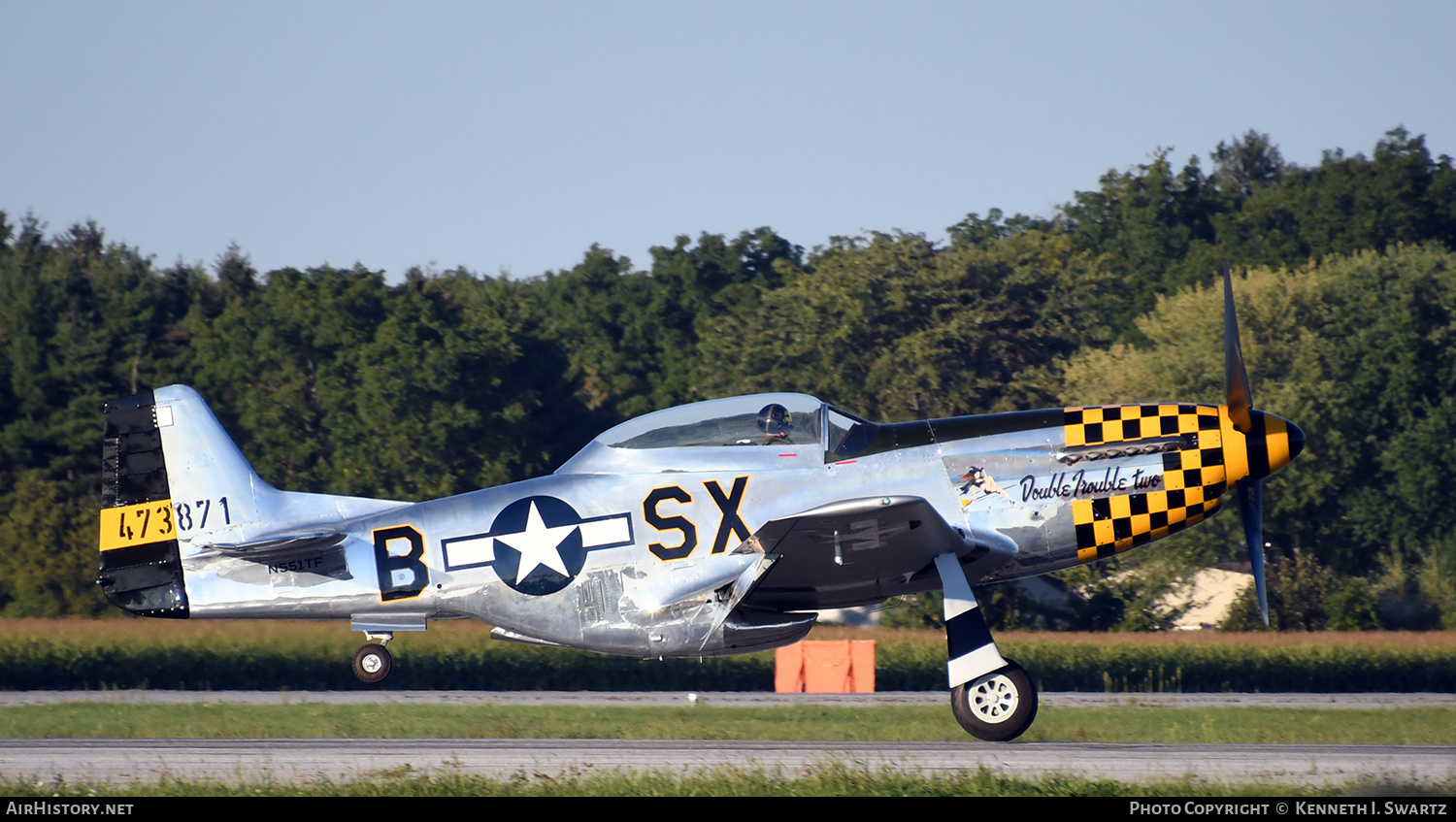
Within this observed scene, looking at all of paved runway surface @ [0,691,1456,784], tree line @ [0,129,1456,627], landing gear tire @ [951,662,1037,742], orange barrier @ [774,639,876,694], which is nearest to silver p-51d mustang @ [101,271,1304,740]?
landing gear tire @ [951,662,1037,742]

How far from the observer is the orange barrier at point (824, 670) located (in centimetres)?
2134

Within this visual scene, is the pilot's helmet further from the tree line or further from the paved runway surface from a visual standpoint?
the tree line

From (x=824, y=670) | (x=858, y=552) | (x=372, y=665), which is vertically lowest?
(x=824, y=670)

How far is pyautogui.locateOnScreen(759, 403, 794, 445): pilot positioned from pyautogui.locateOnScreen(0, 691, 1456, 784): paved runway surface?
2418mm

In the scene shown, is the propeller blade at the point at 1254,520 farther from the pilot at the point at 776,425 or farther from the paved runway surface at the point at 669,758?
the pilot at the point at 776,425

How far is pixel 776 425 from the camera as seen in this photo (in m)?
10.2

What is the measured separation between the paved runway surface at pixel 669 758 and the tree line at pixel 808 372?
18.6 metres

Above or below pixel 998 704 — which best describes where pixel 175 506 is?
above

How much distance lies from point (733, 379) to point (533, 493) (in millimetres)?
28166

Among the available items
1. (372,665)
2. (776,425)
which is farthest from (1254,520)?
(372,665)

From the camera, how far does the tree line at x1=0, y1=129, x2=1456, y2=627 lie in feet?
110

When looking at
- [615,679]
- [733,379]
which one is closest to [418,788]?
[615,679]

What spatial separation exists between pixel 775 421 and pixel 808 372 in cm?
2712

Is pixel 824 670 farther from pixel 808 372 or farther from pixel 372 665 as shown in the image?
pixel 808 372
